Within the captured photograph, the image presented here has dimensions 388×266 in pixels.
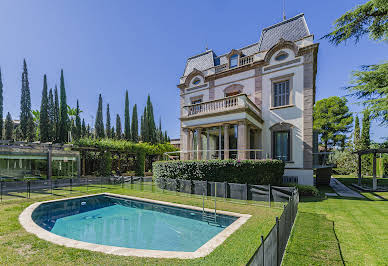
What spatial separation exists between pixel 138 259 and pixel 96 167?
2264cm

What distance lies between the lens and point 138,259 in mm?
4441

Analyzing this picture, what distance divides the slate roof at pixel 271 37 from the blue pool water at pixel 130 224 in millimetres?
15035

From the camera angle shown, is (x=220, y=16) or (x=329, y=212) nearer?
(x=329, y=212)

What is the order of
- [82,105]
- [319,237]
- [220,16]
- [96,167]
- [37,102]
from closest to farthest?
[319,237], [220,16], [96,167], [37,102], [82,105]

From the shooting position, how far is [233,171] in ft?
37.8

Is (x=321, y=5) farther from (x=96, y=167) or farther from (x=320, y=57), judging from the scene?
(x=96, y=167)

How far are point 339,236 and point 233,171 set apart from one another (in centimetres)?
616

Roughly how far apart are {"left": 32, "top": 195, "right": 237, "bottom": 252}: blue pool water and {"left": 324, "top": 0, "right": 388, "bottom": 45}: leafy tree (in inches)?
343

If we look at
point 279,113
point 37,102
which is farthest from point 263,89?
point 37,102

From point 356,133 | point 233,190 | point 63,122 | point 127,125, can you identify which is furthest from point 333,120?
point 63,122

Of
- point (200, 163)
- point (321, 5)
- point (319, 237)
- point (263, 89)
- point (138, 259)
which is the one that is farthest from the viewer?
point (263, 89)

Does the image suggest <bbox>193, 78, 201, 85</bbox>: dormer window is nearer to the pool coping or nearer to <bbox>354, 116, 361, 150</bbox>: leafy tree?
the pool coping

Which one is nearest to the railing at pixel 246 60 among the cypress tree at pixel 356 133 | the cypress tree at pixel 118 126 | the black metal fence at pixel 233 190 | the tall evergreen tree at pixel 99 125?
the black metal fence at pixel 233 190

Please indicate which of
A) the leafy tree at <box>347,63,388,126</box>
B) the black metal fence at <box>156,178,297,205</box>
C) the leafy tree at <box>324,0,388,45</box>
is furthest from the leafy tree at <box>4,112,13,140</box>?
the leafy tree at <box>347,63,388,126</box>
